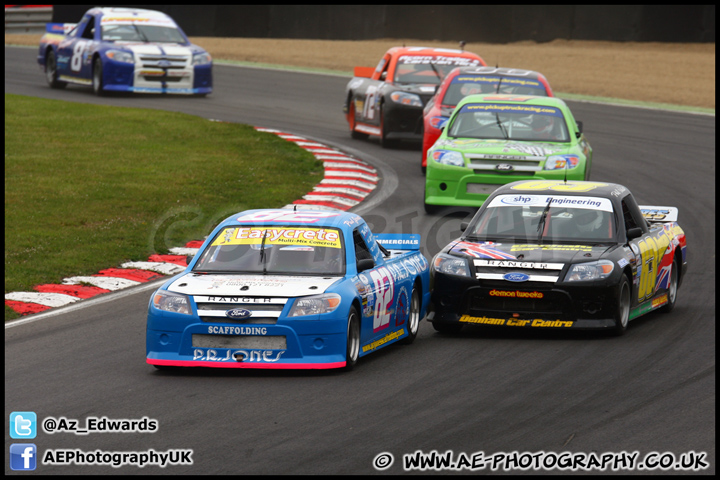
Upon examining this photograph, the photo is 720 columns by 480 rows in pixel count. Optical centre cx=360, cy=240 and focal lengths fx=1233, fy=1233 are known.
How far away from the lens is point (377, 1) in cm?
4412

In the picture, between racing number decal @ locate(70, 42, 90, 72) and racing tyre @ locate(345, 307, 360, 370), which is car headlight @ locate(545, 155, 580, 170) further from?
racing number decal @ locate(70, 42, 90, 72)

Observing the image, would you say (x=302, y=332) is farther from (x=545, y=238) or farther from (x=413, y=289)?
(x=545, y=238)

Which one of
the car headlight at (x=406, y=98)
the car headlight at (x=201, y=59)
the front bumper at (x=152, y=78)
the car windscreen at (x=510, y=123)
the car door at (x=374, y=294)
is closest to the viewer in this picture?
the car door at (x=374, y=294)

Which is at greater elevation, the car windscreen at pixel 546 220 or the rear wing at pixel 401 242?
the car windscreen at pixel 546 220

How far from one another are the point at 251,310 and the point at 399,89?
12265mm

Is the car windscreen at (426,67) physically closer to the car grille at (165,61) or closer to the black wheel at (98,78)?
the car grille at (165,61)

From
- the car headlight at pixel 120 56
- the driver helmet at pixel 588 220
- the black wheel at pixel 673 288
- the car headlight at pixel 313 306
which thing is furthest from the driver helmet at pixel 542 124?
the car headlight at pixel 120 56

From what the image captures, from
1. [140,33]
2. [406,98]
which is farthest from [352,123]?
[140,33]

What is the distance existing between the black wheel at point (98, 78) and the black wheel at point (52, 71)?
5.60ft

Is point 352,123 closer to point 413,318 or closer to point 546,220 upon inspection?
point 546,220

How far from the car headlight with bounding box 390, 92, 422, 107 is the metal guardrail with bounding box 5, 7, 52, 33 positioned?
27.1m

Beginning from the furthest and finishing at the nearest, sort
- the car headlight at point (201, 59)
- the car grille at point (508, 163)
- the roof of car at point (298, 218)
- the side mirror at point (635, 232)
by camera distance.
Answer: the car headlight at point (201, 59)
the car grille at point (508, 163)
the side mirror at point (635, 232)
the roof of car at point (298, 218)

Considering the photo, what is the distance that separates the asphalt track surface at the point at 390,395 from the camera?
23.2ft

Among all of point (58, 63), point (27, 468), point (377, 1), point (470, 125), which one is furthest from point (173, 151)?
point (377, 1)
